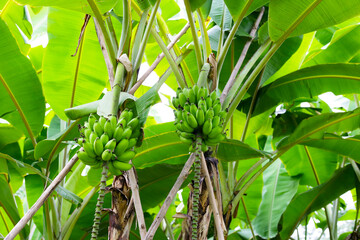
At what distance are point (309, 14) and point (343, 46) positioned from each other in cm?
69

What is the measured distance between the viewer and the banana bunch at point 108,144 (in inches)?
31.4

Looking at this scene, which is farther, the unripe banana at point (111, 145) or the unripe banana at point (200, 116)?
the unripe banana at point (200, 116)

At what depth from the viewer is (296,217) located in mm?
1973

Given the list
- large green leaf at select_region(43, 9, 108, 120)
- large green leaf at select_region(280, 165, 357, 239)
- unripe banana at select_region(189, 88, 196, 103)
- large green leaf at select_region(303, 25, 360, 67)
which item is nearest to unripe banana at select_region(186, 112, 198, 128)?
unripe banana at select_region(189, 88, 196, 103)

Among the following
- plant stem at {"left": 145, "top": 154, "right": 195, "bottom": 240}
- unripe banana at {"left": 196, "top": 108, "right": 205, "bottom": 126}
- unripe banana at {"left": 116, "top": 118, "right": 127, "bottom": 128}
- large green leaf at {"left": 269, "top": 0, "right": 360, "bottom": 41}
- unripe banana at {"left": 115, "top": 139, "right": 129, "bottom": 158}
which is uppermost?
large green leaf at {"left": 269, "top": 0, "right": 360, "bottom": 41}

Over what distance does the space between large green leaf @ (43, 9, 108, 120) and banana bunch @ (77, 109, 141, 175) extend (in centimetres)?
79

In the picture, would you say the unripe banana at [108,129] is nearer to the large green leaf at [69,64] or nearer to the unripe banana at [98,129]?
the unripe banana at [98,129]

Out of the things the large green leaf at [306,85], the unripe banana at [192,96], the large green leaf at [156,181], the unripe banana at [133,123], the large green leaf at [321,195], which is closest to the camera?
the unripe banana at [133,123]

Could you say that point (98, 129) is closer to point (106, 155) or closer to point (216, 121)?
point (106, 155)

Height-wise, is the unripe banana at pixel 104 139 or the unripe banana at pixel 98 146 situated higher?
the unripe banana at pixel 104 139

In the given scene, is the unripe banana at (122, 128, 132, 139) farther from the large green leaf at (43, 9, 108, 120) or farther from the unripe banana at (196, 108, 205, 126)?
the large green leaf at (43, 9, 108, 120)

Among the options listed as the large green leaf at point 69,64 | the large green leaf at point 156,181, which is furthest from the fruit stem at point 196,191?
the large green leaf at point 69,64

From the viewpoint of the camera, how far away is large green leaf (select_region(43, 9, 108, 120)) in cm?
156

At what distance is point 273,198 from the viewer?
208 cm
